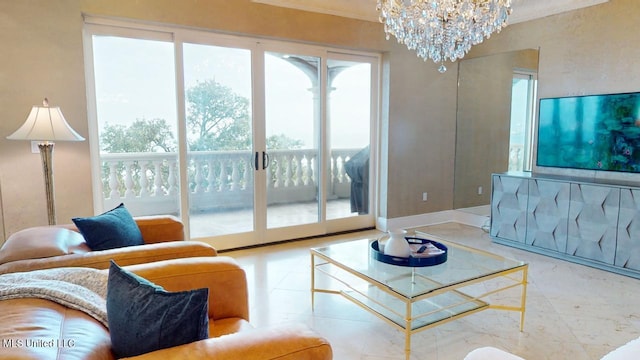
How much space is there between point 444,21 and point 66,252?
112 inches

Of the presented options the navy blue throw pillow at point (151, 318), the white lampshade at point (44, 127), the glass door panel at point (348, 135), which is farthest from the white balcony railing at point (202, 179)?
the navy blue throw pillow at point (151, 318)

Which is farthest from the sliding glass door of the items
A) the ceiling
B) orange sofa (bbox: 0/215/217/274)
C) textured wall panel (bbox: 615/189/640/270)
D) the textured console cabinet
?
textured wall panel (bbox: 615/189/640/270)

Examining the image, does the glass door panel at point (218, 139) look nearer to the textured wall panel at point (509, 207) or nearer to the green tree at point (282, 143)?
the green tree at point (282, 143)

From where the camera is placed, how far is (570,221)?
12.4 feet

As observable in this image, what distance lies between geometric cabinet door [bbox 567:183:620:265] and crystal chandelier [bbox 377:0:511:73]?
1851mm

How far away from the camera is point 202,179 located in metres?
3.94

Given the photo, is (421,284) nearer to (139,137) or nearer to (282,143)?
(282,143)

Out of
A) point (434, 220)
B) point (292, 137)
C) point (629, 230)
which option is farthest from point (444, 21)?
point (434, 220)

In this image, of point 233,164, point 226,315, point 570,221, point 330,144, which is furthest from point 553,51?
point 226,315

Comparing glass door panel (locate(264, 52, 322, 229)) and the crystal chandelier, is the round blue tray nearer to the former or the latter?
the crystal chandelier

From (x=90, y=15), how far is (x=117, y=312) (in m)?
3.03

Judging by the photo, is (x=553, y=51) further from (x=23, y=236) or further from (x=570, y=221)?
(x=23, y=236)

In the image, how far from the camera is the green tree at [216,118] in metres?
3.82

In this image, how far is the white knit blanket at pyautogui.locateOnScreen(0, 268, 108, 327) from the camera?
1.20 meters
